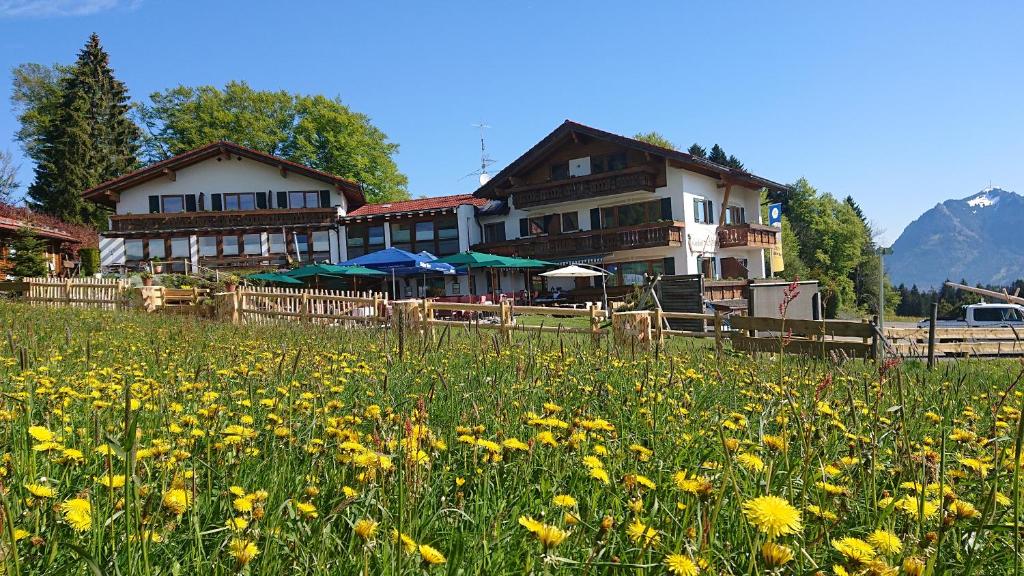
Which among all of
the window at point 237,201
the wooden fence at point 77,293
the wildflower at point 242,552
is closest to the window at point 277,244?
the window at point 237,201

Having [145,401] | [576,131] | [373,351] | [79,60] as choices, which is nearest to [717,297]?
[576,131]

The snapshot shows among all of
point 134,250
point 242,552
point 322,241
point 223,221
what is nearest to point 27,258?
point 134,250

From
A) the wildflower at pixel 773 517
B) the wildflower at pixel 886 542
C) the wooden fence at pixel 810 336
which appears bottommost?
the wooden fence at pixel 810 336

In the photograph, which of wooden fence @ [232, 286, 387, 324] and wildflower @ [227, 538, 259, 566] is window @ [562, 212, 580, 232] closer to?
wooden fence @ [232, 286, 387, 324]

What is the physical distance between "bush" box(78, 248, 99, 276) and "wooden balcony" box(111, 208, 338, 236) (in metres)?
2.11

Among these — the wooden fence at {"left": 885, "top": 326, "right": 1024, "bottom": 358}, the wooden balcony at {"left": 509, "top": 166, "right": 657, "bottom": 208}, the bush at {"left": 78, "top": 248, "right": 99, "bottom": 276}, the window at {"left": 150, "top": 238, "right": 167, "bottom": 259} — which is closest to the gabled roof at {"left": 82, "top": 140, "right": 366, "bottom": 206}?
the window at {"left": 150, "top": 238, "right": 167, "bottom": 259}

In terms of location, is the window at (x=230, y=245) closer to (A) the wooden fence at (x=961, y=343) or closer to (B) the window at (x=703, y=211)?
(B) the window at (x=703, y=211)

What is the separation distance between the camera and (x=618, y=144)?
33.4 meters

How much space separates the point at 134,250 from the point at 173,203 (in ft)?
11.8

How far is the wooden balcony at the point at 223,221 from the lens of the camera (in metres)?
38.7

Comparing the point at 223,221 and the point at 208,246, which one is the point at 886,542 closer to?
the point at 223,221

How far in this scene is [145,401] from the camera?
128 inches

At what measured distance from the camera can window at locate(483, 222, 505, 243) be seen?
38438mm

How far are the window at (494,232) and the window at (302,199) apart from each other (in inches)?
419
